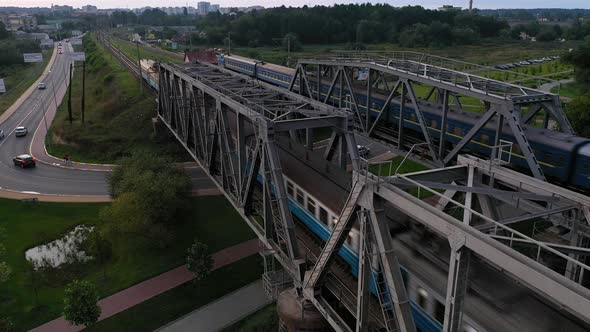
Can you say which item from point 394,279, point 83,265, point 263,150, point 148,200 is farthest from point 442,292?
point 83,265

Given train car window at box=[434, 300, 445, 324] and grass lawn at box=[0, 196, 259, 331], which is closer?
train car window at box=[434, 300, 445, 324]

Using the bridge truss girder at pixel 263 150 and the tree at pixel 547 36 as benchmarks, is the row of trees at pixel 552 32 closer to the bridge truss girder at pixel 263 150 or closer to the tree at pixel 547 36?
the tree at pixel 547 36

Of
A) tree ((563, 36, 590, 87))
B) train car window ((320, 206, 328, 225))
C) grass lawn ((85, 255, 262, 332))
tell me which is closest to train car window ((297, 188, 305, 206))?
train car window ((320, 206, 328, 225))

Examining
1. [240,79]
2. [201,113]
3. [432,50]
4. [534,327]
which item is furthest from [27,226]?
[432,50]

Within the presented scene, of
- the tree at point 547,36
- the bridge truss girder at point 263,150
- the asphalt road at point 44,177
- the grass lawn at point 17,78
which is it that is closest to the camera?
the bridge truss girder at point 263,150

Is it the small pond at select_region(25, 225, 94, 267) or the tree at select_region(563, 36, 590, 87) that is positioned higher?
the tree at select_region(563, 36, 590, 87)

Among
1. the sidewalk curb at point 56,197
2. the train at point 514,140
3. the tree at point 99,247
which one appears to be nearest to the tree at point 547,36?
the train at point 514,140

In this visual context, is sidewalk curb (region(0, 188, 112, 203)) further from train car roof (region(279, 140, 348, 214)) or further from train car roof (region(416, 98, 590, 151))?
train car roof (region(416, 98, 590, 151))
